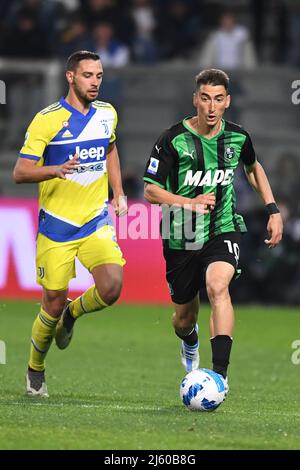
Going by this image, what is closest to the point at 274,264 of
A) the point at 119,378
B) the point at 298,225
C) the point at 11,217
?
the point at 298,225

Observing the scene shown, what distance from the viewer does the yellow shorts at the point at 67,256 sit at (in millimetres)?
9609

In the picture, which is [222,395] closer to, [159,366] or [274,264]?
[159,366]

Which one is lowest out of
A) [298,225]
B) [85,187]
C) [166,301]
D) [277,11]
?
[166,301]

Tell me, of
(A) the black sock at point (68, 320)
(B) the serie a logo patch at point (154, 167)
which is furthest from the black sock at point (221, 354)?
(A) the black sock at point (68, 320)

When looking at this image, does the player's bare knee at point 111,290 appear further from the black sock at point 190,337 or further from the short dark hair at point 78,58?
the short dark hair at point 78,58

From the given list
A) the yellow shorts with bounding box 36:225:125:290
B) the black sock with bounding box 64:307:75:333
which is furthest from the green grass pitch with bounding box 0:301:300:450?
the yellow shorts with bounding box 36:225:125:290

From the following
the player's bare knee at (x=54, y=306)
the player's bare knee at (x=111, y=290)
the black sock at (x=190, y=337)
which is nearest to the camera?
the player's bare knee at (x=111, y=290)

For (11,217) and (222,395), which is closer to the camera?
(222,395)

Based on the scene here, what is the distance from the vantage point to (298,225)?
18.4 m

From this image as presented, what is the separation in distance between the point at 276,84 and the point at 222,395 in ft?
35.9

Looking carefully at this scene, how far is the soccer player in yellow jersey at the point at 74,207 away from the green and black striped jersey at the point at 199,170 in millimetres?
523

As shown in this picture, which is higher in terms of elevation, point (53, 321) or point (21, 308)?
point (53, 321)

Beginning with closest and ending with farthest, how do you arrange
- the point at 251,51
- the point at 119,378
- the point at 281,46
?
the point at 119,378
the point at 251,51
the point at 281,46

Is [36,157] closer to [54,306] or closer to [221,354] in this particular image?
[54,306]
